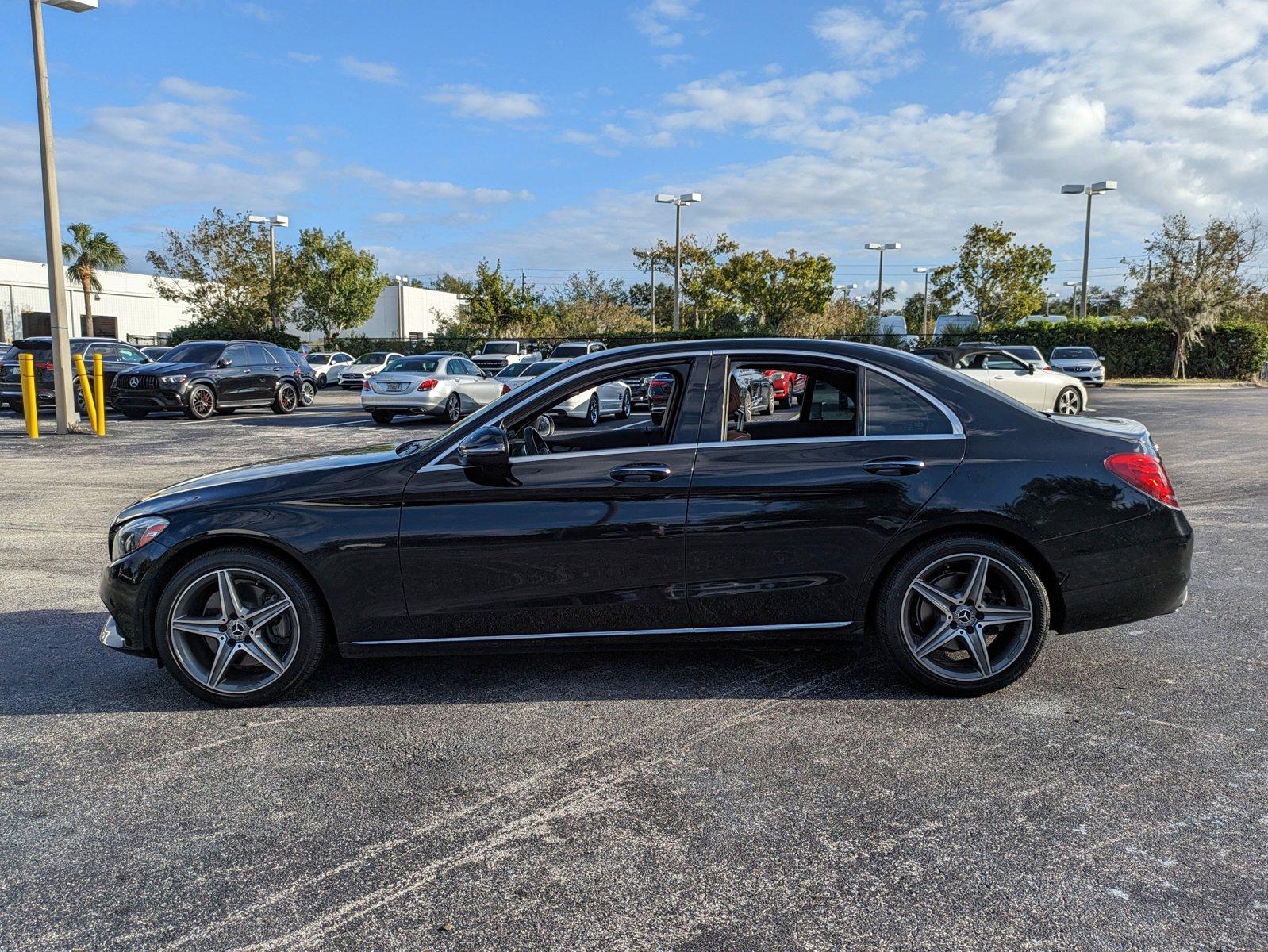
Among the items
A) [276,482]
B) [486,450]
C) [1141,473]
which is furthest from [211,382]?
[1141,473]

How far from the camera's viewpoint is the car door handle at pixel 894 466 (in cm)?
426

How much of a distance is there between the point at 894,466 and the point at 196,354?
20.5 m

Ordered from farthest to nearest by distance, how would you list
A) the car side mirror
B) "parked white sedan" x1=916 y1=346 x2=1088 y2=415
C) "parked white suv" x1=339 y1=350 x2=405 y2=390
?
"parked white suv" x1=339 y1=350 x2=405 y2=390, "parked white sedan" x1=916 y1=346 x2=1088 y2=415, the car side mirror

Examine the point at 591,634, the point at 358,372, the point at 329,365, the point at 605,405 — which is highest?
the point at 329,365

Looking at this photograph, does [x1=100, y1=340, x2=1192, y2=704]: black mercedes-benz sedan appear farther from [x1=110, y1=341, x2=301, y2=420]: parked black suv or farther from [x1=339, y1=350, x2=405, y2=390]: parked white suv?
[x1=339, y1=350, x2=405, y2=390]: parked white suv

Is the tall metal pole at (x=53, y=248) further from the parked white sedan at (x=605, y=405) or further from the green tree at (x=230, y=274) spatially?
the green tree at (x=230, y=274)

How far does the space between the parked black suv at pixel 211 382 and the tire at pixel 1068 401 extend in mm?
17131

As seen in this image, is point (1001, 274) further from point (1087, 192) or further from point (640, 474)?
point (640, 474)

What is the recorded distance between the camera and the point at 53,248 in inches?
638

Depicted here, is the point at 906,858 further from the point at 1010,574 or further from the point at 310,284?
the point at 310,284

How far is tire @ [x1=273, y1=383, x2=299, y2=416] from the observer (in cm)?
2288

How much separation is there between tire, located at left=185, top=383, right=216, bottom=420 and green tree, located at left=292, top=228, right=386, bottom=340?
27.8 meters

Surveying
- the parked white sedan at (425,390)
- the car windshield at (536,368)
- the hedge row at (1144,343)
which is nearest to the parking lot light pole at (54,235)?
the parked white sedan at (425,390)

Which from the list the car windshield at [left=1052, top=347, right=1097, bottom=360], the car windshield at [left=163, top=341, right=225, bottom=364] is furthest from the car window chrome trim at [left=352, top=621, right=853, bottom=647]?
the car windshield at [left=1052, top=347, right=1097, bottom=360]
